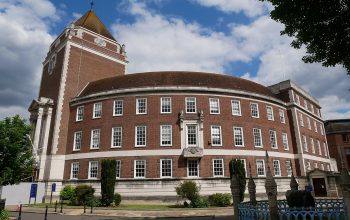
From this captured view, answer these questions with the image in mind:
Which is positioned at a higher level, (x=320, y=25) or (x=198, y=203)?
(x=320, y=25)

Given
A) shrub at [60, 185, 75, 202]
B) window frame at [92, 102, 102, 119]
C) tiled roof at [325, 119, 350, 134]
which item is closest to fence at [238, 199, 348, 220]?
shrub at [60, 185, 75, 202]

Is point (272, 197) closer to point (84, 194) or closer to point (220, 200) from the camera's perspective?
point (220, 200)

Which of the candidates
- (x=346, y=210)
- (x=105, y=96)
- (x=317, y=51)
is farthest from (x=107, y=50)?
(x=346, y=210)

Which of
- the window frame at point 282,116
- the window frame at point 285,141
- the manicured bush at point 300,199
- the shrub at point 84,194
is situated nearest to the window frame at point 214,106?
the window frame at point 282,116

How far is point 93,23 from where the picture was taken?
48219 mm

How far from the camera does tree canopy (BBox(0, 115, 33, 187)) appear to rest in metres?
18.5

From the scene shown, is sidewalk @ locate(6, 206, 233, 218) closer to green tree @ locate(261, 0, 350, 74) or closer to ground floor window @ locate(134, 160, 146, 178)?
ground floor window @ locate(134, 160, 146, 178)

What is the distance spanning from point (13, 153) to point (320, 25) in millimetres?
18896

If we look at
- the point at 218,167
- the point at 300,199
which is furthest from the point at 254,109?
the point at 300,199

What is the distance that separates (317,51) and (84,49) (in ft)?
120

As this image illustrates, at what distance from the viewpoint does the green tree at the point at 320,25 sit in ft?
36.6

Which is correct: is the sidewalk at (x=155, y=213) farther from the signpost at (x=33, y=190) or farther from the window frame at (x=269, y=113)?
the window frame at (x=269, y=113)

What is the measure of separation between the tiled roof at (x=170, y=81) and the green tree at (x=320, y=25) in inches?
913

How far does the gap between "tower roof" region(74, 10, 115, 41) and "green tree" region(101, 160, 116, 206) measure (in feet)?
83.4
